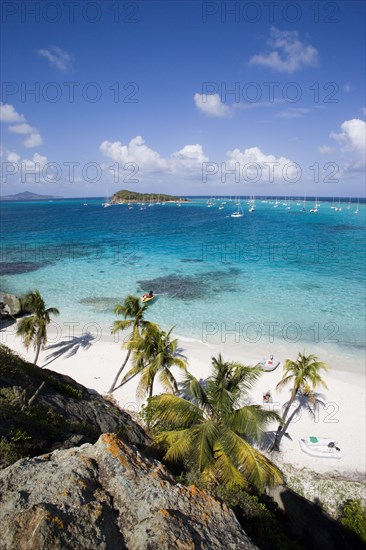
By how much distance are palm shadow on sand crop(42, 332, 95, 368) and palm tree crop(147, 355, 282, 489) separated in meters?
15.4

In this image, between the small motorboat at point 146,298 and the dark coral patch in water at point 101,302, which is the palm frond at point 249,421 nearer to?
the small motorboat at point 146,298

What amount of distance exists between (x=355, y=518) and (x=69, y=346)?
21.7 m

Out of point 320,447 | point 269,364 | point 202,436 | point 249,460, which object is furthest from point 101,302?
point 249,460

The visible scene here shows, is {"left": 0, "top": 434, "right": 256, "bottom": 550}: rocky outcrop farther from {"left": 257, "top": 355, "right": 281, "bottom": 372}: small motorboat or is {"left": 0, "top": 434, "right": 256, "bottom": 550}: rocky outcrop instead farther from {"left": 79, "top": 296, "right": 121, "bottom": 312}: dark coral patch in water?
{"left": 79, "top": 296, "right": 121, "bottom": 312}: dark coral patch in water

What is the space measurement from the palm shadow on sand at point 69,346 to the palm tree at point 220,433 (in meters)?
15.4

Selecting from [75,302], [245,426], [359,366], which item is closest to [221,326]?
[359,366]

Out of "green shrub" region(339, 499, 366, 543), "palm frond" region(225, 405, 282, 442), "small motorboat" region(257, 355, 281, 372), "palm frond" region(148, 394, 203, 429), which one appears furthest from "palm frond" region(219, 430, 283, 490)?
"small motorboat" region(257, 355, 281, 372)

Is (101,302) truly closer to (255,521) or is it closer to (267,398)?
(267,398)

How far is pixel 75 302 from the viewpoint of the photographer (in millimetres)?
35406

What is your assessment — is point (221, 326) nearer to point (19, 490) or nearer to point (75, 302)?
point (75, 302)

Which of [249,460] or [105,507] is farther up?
[105,507]

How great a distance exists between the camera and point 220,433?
10.5 meters

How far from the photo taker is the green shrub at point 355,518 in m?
10.3

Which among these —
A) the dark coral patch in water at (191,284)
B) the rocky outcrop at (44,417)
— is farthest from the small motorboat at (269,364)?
the dark coral patch in water at (191,284)
